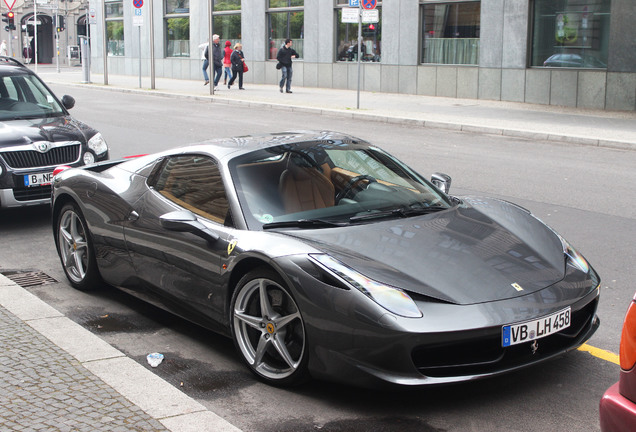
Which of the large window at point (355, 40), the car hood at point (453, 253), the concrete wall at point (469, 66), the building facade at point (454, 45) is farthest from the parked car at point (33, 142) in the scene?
the large window at point (355, 40)

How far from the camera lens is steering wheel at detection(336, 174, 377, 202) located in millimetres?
5042

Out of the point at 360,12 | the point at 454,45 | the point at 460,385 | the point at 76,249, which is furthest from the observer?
the point at 454,45

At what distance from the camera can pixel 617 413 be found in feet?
8.77

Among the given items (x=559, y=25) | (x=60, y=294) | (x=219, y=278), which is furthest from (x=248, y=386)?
(x=559, y=25)

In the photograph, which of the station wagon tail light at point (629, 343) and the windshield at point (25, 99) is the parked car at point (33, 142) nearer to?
the windshield at point (25, 99)

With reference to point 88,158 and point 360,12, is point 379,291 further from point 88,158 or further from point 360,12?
point 360,12

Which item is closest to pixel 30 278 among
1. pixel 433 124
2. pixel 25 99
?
pixel 25 99

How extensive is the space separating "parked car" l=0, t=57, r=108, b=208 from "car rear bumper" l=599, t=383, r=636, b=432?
7098 millimetres

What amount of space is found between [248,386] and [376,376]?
0.91 meters

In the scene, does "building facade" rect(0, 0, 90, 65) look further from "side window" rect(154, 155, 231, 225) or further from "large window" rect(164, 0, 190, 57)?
"side window" rect(154, 155, 231, 225)

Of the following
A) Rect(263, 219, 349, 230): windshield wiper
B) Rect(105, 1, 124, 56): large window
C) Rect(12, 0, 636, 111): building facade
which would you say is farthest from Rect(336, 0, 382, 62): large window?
Rect(263, 219, 349, 230): windshield wiper

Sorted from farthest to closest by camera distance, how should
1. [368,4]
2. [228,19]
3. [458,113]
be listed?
[228,19]
[458,113]
[368,4]

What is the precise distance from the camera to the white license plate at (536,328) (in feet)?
12.8

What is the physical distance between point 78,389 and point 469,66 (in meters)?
22.7
